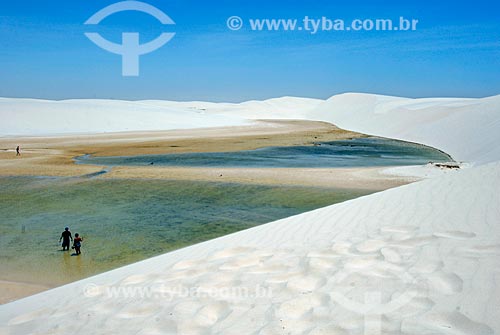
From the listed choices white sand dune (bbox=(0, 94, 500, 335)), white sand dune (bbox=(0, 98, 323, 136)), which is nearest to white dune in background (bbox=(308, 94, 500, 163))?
white sand dune (bbox=(0, 94, 500, 335))

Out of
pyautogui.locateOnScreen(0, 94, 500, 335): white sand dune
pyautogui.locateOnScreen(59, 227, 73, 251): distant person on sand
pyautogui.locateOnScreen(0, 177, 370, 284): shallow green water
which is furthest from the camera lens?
pyautogui.locateOnScreen(59, 227, 73, 251): distant person on sand

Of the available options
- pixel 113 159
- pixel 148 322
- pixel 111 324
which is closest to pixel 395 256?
pixel 148 322

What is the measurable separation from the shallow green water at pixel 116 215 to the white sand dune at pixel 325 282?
3.21 metres

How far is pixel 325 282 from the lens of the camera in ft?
13.6

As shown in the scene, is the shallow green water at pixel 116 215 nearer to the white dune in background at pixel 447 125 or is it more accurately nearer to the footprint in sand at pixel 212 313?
the footprint in sand at pixel 212 313

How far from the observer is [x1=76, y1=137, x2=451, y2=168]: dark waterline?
2397 cm

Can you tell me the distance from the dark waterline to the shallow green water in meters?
6.56

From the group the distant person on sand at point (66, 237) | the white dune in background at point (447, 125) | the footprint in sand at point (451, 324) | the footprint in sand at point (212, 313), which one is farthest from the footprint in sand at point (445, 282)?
the white dune in background at point (447, 125)

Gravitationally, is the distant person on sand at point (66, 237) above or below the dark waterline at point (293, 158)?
below

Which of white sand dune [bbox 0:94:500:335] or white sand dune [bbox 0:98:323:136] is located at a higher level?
white sand dune [bbox 0:98:323:136]

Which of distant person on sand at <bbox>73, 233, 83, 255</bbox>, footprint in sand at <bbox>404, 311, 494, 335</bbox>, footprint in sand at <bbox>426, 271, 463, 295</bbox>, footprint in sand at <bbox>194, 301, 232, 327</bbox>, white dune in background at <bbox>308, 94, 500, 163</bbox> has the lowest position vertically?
distant person on sand at <bbox>73, 233, 83, 255</bbox>

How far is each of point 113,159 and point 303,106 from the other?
127345 mm

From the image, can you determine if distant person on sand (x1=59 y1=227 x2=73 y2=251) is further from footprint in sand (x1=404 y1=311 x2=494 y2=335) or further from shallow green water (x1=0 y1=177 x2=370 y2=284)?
footprint in sand (x1=404 y1=311 x2=494 y2=335)

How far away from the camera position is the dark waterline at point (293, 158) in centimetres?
2397
